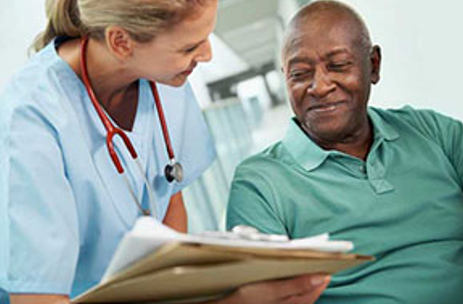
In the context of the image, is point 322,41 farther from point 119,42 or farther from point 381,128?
point 119,42

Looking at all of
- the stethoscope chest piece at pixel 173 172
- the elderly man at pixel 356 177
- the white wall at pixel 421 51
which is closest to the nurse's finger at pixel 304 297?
the elderly man at pixel 356 177

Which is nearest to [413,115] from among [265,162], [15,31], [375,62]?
[375,62]

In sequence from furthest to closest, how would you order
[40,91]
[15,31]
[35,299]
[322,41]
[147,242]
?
[15,31] < [322,41] < [40,91] < [35,299] < [147,242]

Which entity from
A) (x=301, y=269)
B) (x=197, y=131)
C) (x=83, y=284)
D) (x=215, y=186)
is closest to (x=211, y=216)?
(x=215, y=186)

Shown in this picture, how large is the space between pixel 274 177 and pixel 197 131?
261mm

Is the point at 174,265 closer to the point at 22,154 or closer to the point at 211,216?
the point at 22,154

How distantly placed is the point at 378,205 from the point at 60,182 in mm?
690

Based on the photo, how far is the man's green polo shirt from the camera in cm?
114

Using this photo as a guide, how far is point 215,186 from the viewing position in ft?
13.9

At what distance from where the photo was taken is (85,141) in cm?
102

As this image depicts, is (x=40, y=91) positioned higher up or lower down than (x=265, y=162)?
higher up

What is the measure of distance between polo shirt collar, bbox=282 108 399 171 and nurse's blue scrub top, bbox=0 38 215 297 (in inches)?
12.4

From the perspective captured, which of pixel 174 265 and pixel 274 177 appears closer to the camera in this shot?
pixel 174 265

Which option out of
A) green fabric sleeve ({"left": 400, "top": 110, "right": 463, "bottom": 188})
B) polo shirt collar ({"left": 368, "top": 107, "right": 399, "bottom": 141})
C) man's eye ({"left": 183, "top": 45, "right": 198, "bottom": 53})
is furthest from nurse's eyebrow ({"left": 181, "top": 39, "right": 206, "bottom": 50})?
green fabric sleeve ({"left": 400, "top": 110, "right": 463, "bottom": 188})
